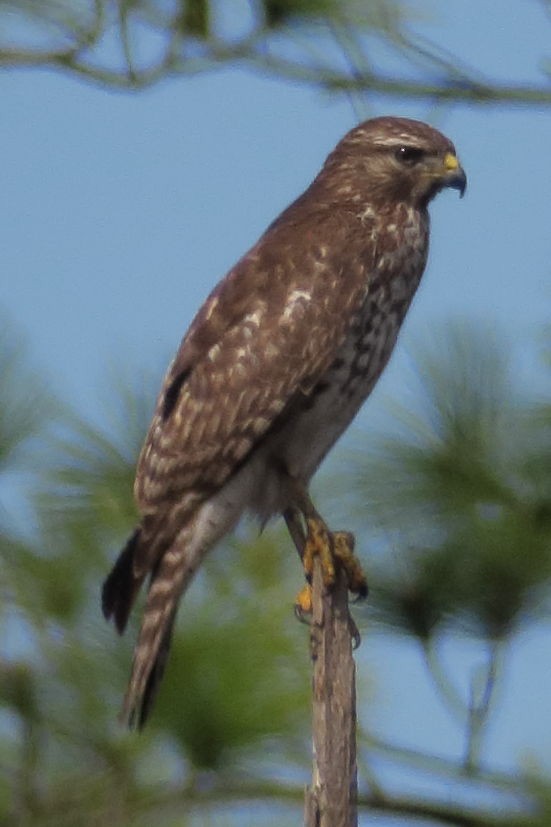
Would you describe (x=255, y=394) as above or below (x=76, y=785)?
above

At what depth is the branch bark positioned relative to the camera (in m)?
4.24

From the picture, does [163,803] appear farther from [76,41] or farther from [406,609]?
[76,41]

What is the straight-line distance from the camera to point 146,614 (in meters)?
5.24

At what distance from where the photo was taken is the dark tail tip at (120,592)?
16.8 feet

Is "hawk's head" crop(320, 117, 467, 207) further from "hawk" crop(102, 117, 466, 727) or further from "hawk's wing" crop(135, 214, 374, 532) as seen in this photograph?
"hawk's wing" crop(135, 214, 374, 532)

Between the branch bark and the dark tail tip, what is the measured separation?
518 millimetres

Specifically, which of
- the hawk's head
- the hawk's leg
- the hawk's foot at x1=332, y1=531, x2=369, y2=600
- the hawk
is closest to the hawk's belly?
the hawk

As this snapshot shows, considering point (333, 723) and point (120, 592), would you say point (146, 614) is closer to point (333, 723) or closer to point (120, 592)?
point (120, 592)

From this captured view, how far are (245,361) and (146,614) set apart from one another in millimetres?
647

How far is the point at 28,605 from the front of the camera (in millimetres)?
5324

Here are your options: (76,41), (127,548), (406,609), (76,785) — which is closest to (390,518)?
(406,609)

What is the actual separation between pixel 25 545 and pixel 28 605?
19 centimetres

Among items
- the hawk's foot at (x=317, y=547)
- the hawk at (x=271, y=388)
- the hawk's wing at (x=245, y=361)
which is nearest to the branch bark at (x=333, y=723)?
the hawk's foot at (x=317, y=547)

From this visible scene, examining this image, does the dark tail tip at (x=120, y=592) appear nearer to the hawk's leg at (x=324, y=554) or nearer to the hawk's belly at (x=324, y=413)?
the hawk's leg at (x=324, y=554)
